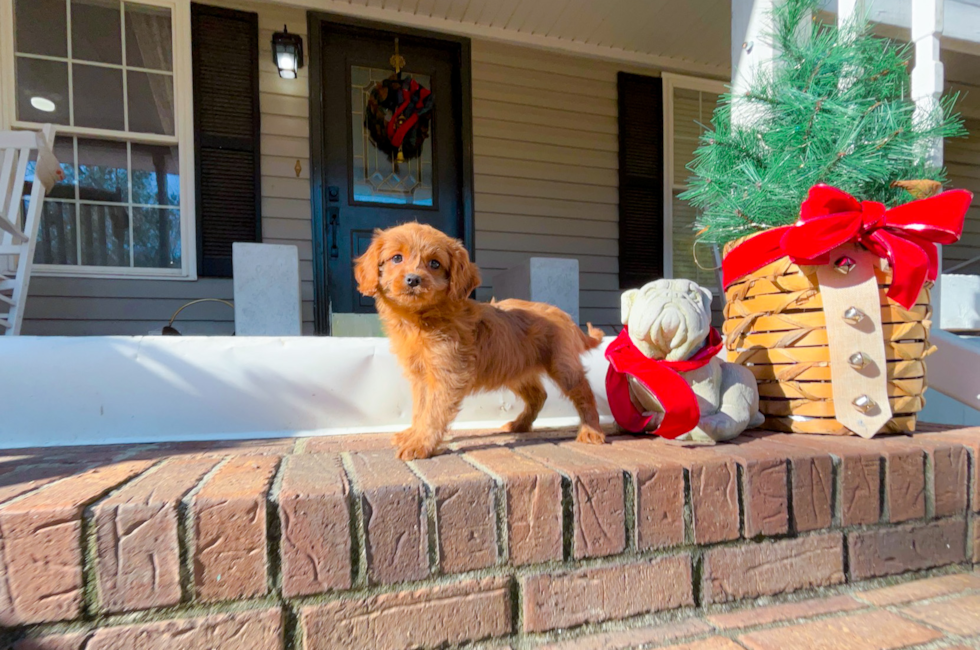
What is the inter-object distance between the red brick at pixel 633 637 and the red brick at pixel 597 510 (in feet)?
0.45

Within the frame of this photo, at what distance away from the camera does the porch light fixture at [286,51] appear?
418cm

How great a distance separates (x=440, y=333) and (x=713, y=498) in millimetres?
730

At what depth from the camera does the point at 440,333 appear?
1.29 metres

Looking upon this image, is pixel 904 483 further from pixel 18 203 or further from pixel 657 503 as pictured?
pixel 18 203

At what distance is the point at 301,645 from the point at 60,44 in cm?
554

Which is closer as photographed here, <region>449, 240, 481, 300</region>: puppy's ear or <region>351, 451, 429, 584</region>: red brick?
<region>351, 451, 429, 584</region>: red brick

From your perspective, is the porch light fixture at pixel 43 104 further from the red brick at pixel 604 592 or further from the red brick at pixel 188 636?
the red brick at pixel 604 592

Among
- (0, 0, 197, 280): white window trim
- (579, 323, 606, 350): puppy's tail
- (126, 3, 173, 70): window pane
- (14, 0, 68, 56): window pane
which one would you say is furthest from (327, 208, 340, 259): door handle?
(579, 323, 606, 350): puppy's tail

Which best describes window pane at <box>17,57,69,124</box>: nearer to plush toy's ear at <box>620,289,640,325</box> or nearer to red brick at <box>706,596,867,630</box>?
plush toy's ear at <box>620,289,640,325</box>

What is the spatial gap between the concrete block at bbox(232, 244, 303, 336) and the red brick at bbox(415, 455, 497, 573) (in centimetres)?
243

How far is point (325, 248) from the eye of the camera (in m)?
4.54

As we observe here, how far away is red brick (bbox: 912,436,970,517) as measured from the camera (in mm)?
1200

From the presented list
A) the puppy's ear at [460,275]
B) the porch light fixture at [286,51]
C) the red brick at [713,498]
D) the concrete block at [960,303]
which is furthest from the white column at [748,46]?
the porch light fixture at [286,51]

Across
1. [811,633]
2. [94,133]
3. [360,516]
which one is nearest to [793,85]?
[811,633]
